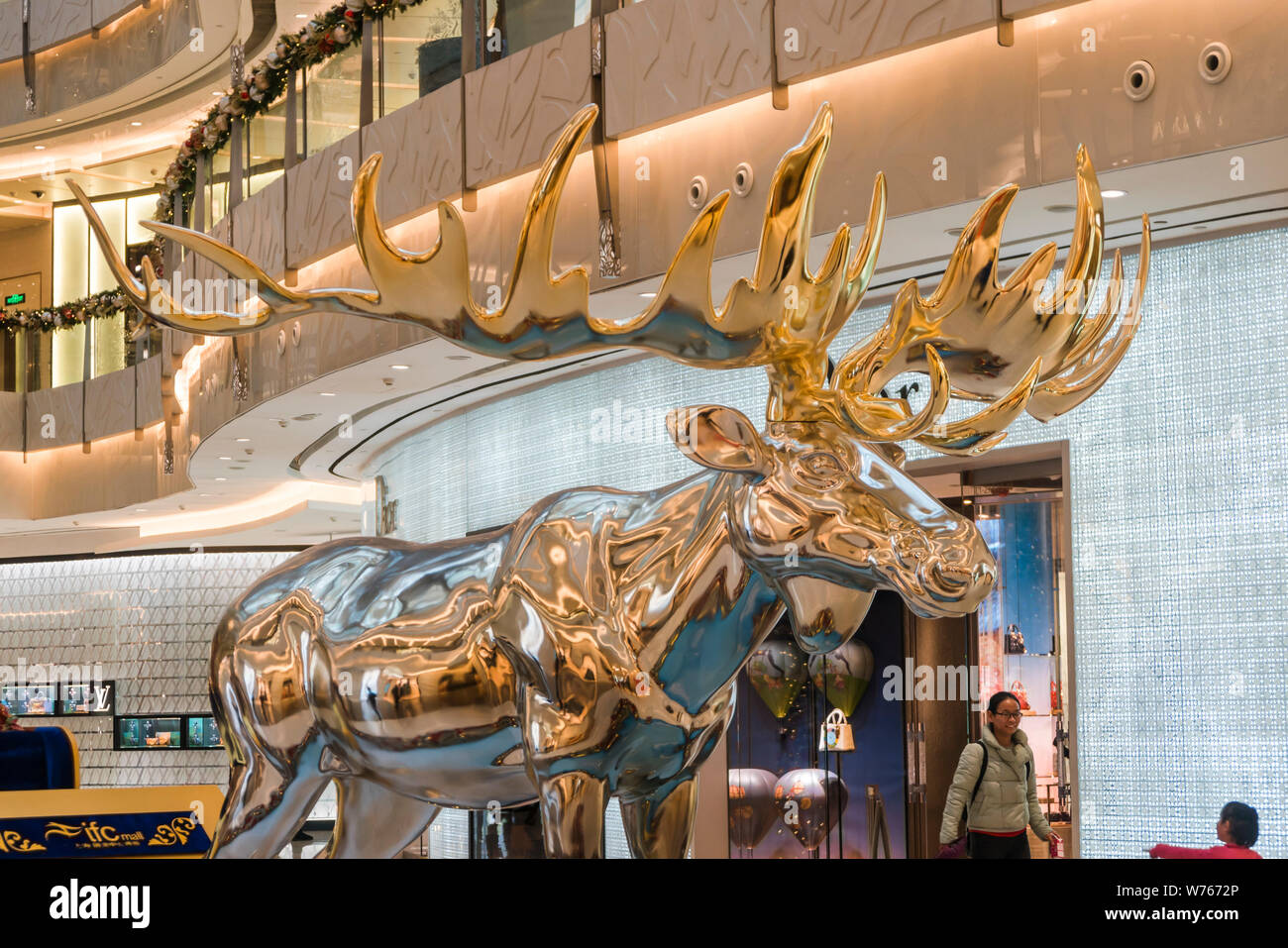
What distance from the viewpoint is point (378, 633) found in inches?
87.6

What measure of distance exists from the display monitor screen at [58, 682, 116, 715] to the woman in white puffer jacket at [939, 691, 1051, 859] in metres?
16.3

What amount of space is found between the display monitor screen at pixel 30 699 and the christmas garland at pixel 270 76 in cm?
995

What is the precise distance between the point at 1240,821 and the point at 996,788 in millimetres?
1437

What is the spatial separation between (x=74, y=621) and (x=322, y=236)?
13.9 metres

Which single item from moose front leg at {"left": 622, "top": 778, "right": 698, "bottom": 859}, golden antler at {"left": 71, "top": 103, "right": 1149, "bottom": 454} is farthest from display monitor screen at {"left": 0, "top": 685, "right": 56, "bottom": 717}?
moose front leg at {"left": 622, "top": 778, "right": 698, "bottom": 859}

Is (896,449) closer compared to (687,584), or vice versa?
(687,584)

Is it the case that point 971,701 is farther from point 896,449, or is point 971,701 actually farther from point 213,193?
point 213,193

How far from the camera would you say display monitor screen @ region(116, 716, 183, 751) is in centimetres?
1986

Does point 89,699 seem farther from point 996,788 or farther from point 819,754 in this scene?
point 996,788

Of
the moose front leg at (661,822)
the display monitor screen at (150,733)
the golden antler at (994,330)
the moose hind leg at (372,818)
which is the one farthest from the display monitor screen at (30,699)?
the golden antler at (994,330)

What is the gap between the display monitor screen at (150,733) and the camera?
65.2 ft

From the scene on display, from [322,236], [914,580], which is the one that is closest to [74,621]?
[322,236]
